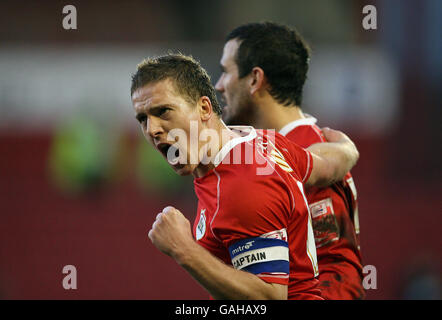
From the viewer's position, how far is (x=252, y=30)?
388cm

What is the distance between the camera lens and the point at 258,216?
2.41 metres

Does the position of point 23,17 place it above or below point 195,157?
above

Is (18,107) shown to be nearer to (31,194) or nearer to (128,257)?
(31,194)

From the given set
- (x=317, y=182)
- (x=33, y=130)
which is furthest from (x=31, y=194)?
(x=317, y=182)

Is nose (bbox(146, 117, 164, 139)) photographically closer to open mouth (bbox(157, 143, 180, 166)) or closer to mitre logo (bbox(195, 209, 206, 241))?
open mouth (bbox(157, 143, 180, 166))

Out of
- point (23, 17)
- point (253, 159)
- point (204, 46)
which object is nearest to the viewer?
point (253, 159)

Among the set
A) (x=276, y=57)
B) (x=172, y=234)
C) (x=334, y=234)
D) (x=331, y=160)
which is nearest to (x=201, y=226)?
(x=172, y=234)

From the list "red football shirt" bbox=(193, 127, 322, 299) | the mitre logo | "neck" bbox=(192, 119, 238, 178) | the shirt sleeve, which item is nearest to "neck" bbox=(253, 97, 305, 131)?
the shirt sleeve

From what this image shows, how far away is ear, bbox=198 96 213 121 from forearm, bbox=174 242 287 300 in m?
0.56

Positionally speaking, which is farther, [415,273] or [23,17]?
[23,17]

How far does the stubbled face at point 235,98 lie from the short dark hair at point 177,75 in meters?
1.04

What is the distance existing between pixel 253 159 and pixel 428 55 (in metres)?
8.57

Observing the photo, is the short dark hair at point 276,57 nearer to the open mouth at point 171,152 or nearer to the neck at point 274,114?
the neck at point 274,114

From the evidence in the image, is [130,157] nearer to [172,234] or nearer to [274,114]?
[274,114]
